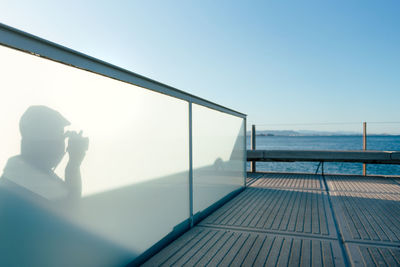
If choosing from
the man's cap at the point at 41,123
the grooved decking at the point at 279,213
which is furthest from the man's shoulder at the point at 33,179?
the grooved decking at the point at 279,213

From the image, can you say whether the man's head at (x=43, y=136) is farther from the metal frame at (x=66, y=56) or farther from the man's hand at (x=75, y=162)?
the metal frame at (x=66, y=56)

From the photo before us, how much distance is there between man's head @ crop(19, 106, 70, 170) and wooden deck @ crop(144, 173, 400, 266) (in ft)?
4.53

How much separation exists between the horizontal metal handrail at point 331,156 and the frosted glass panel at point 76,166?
5920mm

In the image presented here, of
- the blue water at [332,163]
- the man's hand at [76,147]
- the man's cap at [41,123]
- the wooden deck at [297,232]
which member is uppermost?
the man's cap at [41,123]

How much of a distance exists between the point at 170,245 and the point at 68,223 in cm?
139

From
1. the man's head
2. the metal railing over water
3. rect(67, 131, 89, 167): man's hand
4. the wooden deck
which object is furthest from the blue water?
the man's head

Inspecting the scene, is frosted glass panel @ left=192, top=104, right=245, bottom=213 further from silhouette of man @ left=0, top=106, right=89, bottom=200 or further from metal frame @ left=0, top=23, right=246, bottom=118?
silhouette of man @ left=0, top=106, right=89, bottom=200

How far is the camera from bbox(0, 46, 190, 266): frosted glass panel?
144cm

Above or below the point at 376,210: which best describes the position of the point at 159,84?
above

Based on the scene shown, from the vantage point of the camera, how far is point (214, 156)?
444cm

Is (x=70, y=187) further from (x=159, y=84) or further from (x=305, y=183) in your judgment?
(x=305, y=183)

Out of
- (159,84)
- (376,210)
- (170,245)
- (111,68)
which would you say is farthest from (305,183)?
(111,68)

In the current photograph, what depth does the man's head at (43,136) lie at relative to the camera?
1.49 m

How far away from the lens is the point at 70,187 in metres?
1.78
